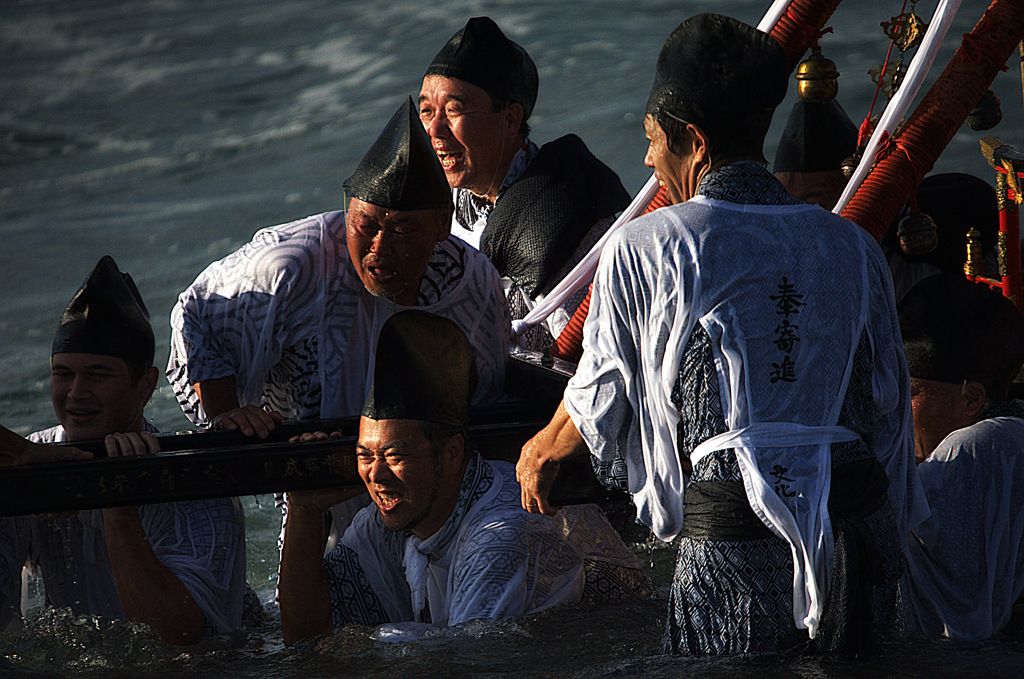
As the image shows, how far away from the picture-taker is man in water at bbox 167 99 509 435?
2740 millimetres

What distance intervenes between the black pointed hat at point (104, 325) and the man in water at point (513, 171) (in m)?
1.06

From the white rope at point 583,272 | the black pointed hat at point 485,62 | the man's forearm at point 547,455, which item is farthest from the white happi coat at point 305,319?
the man's forearm at point 547,455

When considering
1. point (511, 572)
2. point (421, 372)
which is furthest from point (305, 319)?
point (511, 572)

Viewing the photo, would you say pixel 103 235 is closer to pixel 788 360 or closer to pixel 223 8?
pixel 223 8

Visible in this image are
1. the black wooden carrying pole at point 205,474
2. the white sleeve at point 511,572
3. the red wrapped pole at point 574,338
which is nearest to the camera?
the black wooden carrying pole at point 205,474

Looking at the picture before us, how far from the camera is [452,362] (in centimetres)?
266

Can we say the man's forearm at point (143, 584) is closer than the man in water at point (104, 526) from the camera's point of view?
Result: Yes

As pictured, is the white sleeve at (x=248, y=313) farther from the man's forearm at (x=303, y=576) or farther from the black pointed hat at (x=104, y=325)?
the man's forearm at (x=303, y=576)

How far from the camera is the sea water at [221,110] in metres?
10.3

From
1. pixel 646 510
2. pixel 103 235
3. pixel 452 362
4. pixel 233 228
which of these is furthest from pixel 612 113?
pixel 646 510

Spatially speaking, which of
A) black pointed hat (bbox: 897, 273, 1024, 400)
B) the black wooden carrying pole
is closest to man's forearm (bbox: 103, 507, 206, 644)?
the black wooden carrying pole

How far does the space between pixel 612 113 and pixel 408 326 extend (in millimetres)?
8911

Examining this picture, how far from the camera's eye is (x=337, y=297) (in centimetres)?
286

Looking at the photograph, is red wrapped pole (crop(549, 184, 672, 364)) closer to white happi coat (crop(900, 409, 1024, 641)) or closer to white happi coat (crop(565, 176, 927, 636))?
white happi coat (crop(900, 409, 1024, 641))
